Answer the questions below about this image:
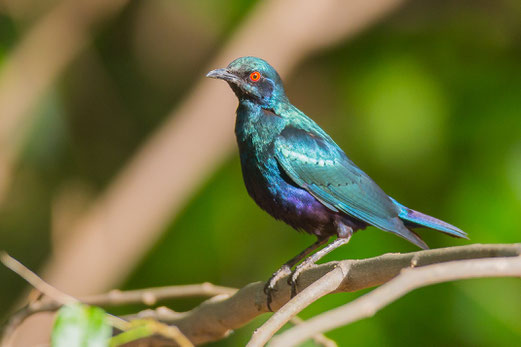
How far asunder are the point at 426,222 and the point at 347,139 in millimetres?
2501

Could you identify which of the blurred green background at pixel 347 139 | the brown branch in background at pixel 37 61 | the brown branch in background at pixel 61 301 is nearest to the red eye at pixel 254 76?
the brown branch in background at pixel 61 301

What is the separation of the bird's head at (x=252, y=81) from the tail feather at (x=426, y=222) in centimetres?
84

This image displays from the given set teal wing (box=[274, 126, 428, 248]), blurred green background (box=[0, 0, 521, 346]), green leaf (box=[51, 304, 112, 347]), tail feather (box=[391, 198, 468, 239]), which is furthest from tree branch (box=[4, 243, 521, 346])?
blurred green background (box=[0, 0, 521, 346])

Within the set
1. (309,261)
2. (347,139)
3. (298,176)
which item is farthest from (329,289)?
(347,139)

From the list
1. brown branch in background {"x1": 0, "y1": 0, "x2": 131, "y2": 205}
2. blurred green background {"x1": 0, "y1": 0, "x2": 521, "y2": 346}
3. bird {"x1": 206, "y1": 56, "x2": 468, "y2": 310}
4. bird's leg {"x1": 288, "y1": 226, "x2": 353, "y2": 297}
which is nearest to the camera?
bird's leg {"x1": 288, "y1": 226, "x2": 353, "y2": 297}

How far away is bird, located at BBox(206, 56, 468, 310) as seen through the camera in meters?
3.49

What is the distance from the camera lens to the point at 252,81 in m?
3.70

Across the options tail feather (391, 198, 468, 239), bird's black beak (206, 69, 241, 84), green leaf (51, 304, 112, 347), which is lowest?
green leaf (51, 304, 112, 347)

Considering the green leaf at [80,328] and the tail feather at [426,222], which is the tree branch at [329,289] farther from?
the tail feather at [426,222]

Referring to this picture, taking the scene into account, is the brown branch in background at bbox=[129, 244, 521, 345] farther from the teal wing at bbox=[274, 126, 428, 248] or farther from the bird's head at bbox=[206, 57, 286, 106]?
the bird's head at bbox=[206, 57, 286, 106]

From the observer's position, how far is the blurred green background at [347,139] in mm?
5051

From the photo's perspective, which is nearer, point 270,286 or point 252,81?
point 270,286

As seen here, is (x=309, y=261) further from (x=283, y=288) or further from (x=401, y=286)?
(x=401, y=286)

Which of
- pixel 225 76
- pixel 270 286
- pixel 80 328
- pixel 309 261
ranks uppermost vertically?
pixel 225 76
